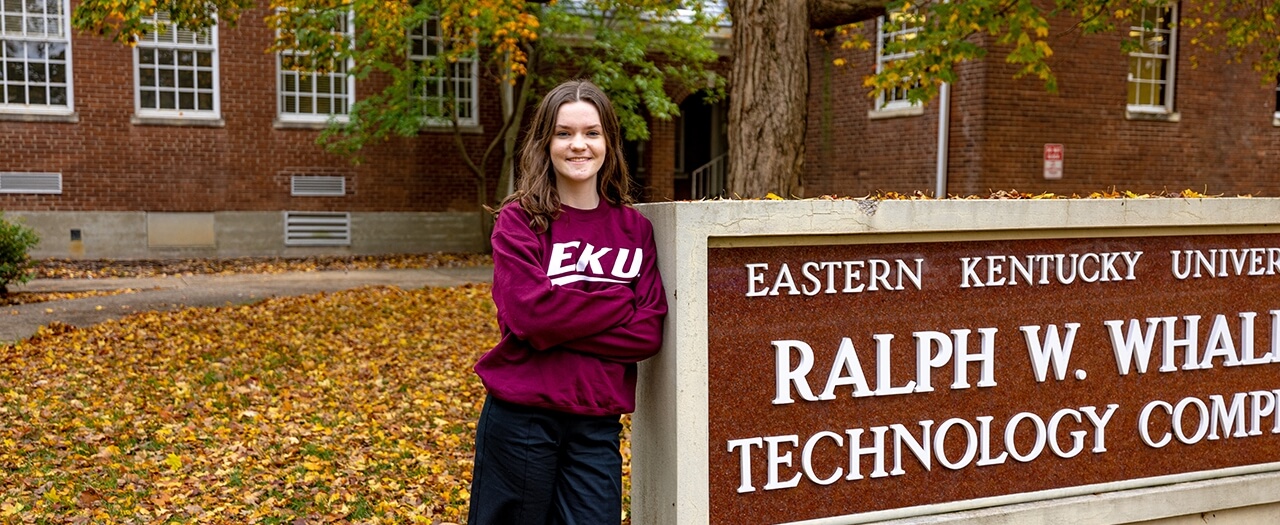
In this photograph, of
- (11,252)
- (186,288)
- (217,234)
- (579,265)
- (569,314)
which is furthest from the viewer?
(217,234)

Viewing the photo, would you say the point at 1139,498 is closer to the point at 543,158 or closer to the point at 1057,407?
the point at 1057,407

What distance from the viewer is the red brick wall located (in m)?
15.8

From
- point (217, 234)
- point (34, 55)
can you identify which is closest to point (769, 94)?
point (217, 234)

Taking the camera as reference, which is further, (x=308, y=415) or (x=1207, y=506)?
(x=308, y=415)

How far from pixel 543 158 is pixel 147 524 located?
8.77 ft

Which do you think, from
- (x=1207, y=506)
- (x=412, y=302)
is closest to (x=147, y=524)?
(x=1207, y=506)

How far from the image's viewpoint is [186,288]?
12.2 m

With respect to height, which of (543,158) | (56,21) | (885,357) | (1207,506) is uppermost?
(56,21)

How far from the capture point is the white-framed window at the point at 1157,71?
17188 mm

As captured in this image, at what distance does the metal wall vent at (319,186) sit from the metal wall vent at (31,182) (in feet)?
10.4

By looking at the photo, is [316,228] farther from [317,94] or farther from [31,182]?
[31,182]

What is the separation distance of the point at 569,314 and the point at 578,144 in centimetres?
44

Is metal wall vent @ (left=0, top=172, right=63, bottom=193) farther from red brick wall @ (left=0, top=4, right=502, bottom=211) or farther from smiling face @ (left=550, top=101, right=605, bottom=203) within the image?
smiling face @ (left=550, top=101, right=605, bottom=203)

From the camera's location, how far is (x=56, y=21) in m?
15.8
